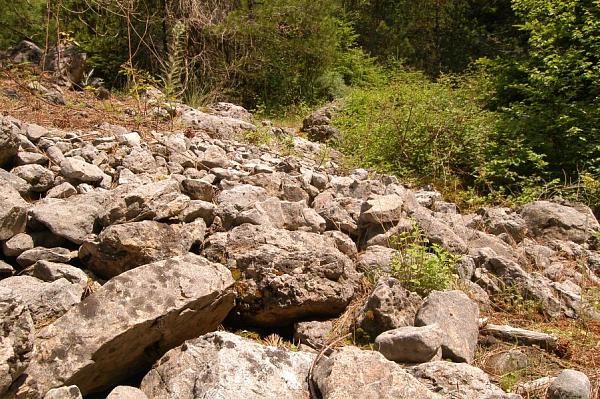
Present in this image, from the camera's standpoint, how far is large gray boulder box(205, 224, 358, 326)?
2.99 m

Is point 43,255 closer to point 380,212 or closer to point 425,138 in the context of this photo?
point 380,212

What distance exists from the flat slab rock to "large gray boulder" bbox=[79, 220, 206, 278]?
359 mm

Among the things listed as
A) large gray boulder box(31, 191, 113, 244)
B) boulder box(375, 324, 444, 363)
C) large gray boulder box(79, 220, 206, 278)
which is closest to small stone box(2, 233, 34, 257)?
large gray boulder box(31, 191, 113, 244)

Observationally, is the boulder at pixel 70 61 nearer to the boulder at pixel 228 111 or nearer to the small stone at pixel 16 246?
the boulder at pixel 228 111

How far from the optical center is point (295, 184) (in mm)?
4641

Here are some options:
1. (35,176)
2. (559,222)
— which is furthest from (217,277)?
(559,222)

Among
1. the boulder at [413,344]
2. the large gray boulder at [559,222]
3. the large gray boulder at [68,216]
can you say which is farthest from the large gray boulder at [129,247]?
the large gray boulder at [559,222]

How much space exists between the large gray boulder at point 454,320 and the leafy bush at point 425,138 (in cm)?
398

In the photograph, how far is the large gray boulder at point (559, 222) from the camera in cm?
513

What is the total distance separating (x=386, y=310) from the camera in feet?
9.59

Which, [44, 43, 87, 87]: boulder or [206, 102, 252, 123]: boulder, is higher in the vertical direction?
[44, 43, 87, 87]: boulder

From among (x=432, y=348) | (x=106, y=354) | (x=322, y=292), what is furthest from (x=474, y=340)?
(x=106, y=354)

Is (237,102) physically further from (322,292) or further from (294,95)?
(322,292)

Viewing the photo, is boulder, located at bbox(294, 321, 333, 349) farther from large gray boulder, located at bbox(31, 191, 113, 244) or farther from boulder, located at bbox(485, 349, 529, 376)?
large gray boulder, located at bbox(31, 191, 113, 244)
